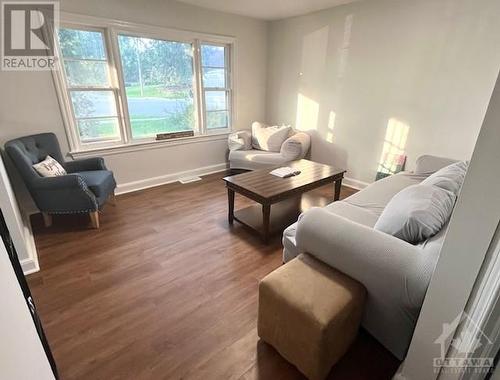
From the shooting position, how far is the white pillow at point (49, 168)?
2533 millimetres

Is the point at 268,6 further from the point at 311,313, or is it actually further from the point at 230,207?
the point at 311,313

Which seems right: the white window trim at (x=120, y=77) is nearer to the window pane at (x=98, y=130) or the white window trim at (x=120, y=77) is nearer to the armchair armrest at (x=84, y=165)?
the window pane at (x=98, y=130)

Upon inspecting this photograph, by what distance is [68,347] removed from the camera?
1464 mm

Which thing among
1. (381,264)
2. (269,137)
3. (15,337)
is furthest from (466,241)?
(269,137)

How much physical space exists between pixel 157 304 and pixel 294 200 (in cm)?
203

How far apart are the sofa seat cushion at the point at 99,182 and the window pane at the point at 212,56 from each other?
222 cm

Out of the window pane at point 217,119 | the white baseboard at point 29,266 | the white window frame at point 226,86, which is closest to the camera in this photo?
the white baseboard at point 29,266

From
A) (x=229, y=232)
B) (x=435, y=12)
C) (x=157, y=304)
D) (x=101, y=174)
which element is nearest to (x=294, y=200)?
(x=229, y=232)

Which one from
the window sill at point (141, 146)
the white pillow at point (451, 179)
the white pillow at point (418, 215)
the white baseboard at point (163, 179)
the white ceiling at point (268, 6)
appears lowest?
the white baseboard at point (163, 179)

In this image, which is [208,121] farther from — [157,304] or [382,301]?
[382,301]

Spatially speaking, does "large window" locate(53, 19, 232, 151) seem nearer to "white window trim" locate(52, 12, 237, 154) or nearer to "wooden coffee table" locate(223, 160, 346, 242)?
"white window trim" locate(52, 12, 237, 154)

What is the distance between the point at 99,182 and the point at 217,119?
228 centimetres

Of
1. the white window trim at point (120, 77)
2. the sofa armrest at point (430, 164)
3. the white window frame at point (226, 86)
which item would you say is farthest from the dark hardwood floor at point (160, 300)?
the white window frame at point (226, 86)

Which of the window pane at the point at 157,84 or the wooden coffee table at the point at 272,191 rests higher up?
the window pane at the point at 157,84
